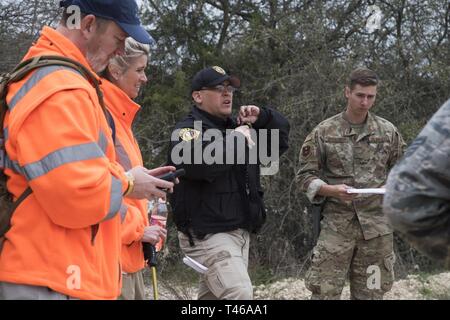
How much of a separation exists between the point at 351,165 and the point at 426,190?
3.89 meters

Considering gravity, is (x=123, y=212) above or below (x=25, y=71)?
below

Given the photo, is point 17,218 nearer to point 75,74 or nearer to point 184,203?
point 75,74

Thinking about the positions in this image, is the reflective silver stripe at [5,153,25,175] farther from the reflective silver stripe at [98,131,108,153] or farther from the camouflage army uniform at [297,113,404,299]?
the camouflage army uniform at [297,113,404,299]

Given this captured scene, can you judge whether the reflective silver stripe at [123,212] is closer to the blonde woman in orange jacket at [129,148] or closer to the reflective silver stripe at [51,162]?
the blonde woman in orange jacket at [129,148]

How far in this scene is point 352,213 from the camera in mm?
5715

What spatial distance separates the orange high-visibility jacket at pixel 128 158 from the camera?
12.3ft

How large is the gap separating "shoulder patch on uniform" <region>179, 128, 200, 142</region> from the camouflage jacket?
1.18 meters

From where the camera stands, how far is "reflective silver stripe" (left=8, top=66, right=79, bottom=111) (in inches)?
106

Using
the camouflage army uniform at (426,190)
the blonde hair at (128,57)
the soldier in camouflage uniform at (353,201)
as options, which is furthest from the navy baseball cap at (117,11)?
the soldier in camouflage uniform at (353,201)

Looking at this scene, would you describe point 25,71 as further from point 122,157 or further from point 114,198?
point 122,157

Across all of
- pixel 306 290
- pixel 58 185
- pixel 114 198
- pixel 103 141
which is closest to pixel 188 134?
pixel 103 141

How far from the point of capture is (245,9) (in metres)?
12.4

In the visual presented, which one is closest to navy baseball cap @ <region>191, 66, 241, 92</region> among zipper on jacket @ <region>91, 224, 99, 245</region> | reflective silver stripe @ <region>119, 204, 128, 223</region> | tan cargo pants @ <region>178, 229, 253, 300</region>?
tan cargo pants @ <region>178, 229, 253, 300</region>

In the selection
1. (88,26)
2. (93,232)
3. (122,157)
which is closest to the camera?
(93,232)
